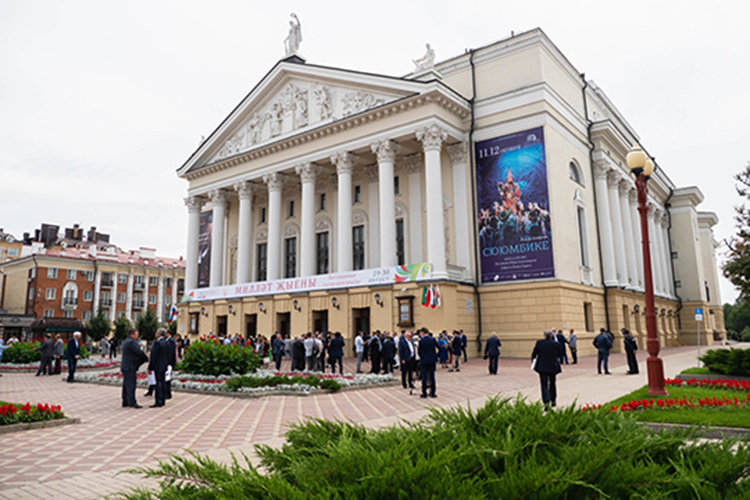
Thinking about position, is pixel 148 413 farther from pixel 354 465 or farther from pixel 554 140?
pixel 554 140

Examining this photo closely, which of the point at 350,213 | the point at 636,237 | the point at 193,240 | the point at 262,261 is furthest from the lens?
the point at 193,240

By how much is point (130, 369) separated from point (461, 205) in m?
22.3

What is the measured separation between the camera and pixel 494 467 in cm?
298

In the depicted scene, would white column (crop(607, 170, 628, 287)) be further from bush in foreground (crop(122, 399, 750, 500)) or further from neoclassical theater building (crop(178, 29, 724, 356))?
bush in foreground (crop(122, 399, 750, 500))

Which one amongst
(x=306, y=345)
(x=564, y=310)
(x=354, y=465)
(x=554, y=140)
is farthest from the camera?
(x=554, y=140)

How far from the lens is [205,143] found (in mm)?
41312

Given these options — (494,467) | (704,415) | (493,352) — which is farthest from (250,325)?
(494,467)

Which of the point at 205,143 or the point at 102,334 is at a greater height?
the point at 205,143

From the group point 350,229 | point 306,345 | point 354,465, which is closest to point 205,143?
point 350,229

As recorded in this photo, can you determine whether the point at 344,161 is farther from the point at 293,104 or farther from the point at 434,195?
the point at 293,104

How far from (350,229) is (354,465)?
30.1 m

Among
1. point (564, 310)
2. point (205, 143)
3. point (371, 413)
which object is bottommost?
point (371, 413)

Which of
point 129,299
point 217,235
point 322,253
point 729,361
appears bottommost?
point 729,361

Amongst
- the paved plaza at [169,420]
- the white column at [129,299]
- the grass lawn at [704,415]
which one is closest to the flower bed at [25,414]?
the paved plaza at [169,420]
